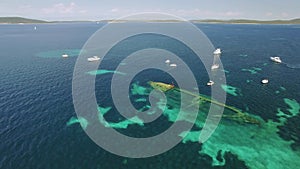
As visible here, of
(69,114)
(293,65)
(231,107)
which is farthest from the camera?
(293,65)

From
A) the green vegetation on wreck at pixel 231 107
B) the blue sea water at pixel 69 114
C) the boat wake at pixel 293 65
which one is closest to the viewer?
the blue sea water at pixel 69 114

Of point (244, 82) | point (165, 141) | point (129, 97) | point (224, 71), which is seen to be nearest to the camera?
Result: point (165, 141)

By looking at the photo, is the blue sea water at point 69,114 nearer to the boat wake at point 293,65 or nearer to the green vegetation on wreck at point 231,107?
the boat wake at point 293,65

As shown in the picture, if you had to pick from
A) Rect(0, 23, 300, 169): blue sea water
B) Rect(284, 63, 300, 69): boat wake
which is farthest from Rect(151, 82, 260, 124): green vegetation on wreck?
Rect(284, 63, 300, 69): boat wake

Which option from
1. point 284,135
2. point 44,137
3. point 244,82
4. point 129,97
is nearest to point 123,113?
point 129,97

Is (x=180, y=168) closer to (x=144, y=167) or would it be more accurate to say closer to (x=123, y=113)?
(x=144, y=167)

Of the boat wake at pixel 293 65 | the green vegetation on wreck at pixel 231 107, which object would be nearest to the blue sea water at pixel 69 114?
the boat wake at pixel 293 65

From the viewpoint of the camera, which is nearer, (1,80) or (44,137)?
(44,137)

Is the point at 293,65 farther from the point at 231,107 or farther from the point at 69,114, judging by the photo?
the point at 69,114

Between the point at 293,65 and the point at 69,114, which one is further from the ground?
the point at 293,65

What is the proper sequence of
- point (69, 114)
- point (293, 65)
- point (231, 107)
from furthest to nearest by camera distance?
point (293, 65) < point (231, 107) < point (69, 114)

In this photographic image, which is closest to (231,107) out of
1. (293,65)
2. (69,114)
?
(69,114)
